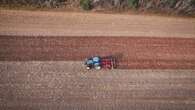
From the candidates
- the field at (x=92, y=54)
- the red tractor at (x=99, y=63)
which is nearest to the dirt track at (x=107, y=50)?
the field at (x=92, y=54)

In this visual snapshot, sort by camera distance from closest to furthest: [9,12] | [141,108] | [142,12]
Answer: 1. [141,108]
2. [9,12]
3. [142,12]

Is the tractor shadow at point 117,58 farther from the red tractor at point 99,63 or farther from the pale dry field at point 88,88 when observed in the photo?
the pale dry field at point 88,88

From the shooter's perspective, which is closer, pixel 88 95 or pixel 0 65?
pixel 88 95

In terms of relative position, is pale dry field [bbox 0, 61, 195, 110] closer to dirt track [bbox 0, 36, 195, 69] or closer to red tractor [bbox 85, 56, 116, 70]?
red tractor [bbox 85, 56, 116, 70]

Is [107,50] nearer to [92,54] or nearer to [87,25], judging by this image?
[92,54]

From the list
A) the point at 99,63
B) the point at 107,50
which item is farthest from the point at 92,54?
the point at 99,63

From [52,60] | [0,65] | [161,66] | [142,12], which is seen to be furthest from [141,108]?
[142,12]

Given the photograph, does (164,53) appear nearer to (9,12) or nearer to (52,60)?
(52,60)
